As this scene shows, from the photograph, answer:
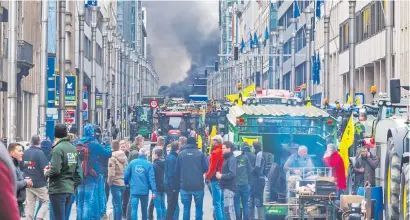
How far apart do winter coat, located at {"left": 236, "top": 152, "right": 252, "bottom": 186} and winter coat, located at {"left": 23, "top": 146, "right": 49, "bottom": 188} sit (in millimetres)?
3740

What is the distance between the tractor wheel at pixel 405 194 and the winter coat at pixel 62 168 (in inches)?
188

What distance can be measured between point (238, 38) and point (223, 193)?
168 metres

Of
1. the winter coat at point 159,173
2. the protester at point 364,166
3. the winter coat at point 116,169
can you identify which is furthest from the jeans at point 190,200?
the protester at point 364,166

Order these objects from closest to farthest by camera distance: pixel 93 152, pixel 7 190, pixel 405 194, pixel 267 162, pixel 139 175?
pixel 7 190, pixel 405 194, pixel 93 152, pixel 139 175, pixel 267 162

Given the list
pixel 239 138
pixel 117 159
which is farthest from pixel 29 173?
pixel 239 138

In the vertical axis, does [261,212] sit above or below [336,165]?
below

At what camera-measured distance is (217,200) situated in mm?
21891

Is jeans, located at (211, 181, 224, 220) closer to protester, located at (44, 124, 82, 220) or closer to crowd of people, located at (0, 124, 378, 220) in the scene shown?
crowd of people, located at (0, 124, 378, 220)

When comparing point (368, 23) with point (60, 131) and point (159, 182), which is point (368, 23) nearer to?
point (159, 182)

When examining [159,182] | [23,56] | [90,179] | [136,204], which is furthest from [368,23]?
[90,179]

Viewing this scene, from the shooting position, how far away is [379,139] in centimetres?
1675

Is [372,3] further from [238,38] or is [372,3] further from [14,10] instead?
[238,38]

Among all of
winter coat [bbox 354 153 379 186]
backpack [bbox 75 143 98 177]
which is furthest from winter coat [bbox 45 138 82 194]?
winter coat [bbox 354 153 379 186]

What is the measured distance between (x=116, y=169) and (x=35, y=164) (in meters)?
2.27
